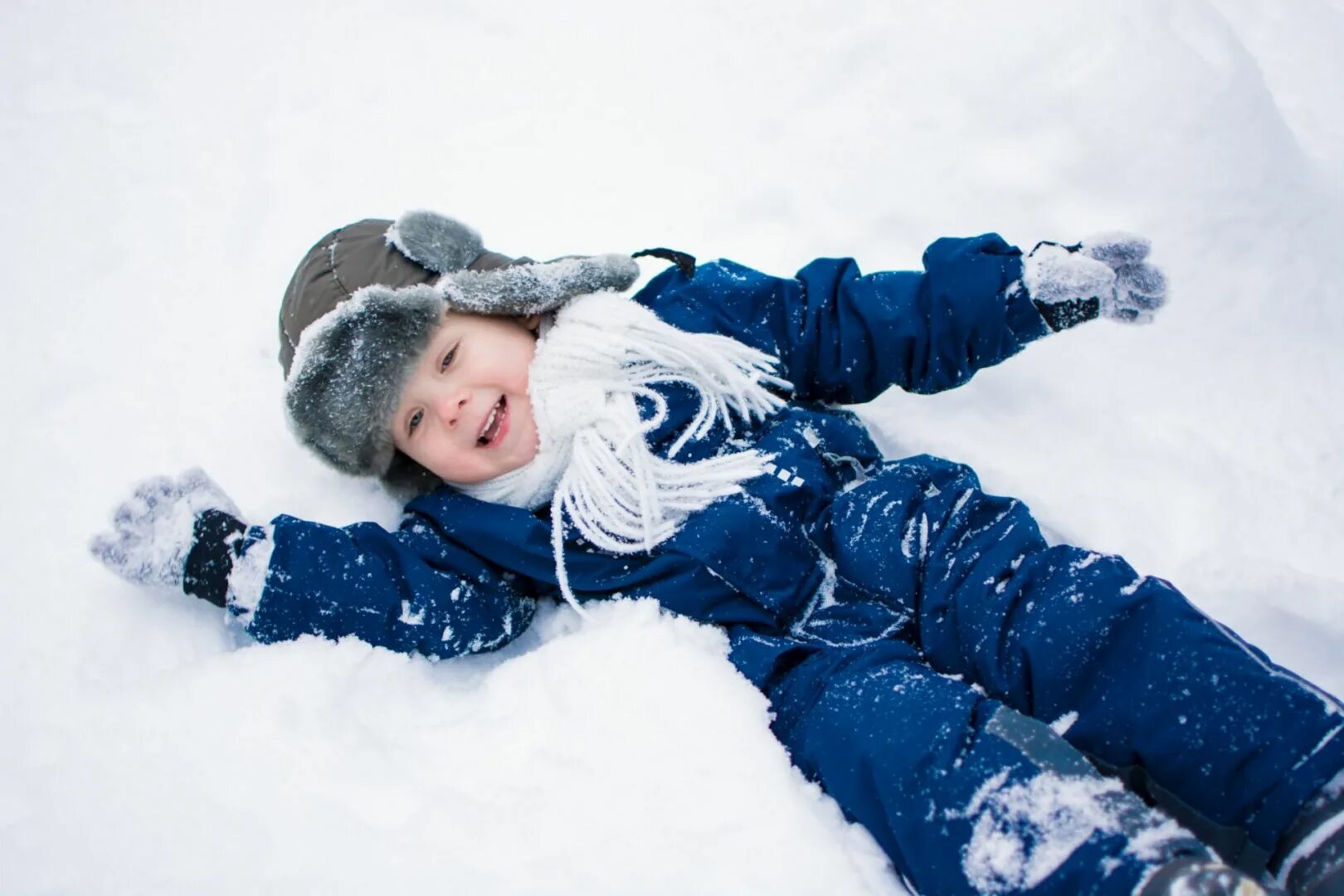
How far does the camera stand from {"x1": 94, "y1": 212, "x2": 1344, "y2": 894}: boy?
1.13 meters

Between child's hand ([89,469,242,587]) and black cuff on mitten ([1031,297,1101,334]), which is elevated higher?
black cuff on mitten ([1031,297,1101,334])

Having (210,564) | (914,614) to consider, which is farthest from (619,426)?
(210,564)

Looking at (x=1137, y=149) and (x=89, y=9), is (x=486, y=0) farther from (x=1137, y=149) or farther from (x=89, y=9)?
(x=1137, y=149)

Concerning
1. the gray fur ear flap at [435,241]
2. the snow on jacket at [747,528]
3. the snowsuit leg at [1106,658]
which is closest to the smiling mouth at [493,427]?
the snow on jacket at [747,528]

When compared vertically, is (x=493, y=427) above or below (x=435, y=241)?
below

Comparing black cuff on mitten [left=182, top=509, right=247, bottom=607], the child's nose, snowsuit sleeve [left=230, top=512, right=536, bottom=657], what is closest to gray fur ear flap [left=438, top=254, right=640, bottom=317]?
the child's nose

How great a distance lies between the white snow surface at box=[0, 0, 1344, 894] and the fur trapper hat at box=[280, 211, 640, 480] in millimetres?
257

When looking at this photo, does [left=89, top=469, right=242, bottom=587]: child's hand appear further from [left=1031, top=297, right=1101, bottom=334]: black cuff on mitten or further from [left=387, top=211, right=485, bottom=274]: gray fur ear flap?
[left=1031, top=297, right=1101, bottom=334]: black cuff on mitten

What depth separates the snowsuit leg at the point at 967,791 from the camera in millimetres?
931

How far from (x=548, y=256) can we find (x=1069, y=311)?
1.09m

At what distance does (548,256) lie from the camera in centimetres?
196

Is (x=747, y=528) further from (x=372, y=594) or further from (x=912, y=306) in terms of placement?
(x=372, y=594)

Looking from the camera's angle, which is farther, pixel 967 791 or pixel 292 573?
pixel 292 573

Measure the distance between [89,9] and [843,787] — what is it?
255 cm
